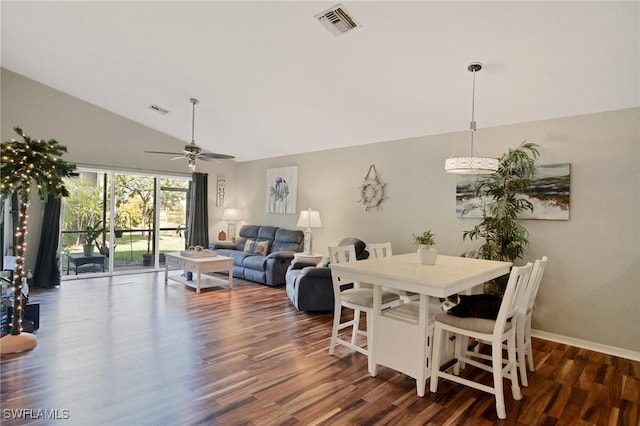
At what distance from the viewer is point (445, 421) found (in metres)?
2.25

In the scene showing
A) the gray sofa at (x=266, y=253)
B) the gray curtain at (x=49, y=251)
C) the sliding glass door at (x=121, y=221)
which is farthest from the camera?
the sliding glass door at (x=121, y=221)

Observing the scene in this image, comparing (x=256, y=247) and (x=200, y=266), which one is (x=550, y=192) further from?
(x=256, y=247)

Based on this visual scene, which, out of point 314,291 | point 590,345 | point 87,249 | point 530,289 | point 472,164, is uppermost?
point 472,164

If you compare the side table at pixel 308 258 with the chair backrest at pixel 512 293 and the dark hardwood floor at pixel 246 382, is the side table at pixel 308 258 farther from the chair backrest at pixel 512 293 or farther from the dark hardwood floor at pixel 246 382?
the chair backrest at pixel 512 293

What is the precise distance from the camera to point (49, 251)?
227 inches

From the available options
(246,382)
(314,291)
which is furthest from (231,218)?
(246,382)

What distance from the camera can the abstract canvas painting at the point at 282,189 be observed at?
22.5ft

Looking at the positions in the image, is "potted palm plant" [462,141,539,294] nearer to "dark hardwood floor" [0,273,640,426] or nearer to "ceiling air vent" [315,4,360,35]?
"dark hardwood floor" [0,273,640,426]

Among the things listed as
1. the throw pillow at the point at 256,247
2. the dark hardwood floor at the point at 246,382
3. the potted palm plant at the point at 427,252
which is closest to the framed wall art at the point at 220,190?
the throw pillow at the point at 256,247

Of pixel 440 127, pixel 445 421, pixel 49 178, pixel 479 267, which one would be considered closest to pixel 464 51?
pixel 440 127

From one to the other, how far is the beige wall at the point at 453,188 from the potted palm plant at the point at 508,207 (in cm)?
21

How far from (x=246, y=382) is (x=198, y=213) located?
17.6ft

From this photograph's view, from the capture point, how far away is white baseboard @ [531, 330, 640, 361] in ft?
11.1

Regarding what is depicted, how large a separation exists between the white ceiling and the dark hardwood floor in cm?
261
